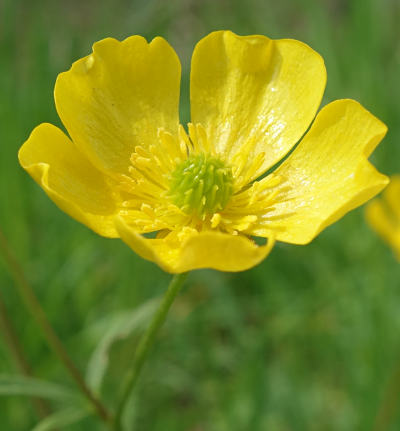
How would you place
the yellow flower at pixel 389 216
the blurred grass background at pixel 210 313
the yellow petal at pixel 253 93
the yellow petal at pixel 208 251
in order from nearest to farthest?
1. the yellow petal at pixel 208 251
2. the yellow petal at pixel 253 93
3. the blurred grass background at pixel 210 313
4. the yellow flower at pixel 389 216

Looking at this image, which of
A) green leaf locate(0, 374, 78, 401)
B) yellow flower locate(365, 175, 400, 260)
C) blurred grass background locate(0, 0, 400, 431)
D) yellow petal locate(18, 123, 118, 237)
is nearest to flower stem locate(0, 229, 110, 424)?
green leaf locate(0, 374, 78, 401)

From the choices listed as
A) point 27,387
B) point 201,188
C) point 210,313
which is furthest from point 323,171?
point 210,313

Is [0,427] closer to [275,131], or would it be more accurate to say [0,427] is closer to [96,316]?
[96,316]

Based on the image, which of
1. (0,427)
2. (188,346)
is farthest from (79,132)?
(188,346)

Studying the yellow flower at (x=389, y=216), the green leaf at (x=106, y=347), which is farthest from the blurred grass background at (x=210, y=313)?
the green leaf at (x=106, y=347)

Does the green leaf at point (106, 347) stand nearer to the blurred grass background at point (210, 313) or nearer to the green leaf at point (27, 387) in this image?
the green leaf at point (27, 387)

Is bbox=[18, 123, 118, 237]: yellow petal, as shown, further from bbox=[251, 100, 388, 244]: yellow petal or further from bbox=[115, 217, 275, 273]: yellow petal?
bbox=[251, 100, 388, 244]: yellow petal

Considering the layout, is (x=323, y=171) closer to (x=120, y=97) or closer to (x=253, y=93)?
(x=253, y=93)

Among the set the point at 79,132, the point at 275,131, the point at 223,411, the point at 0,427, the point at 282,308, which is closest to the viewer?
the point at 79,132
